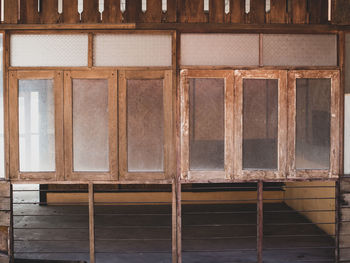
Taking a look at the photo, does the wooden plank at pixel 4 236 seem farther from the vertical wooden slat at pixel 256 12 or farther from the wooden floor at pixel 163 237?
the vertical wooden slat at pixel 256 12

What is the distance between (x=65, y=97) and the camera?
13.6 feet

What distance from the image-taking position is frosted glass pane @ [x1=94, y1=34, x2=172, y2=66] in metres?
4.15

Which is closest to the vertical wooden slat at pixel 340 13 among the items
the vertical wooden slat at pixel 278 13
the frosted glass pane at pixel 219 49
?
the vertical wooden slat at pixel 278 13

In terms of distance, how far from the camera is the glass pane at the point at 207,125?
4.20 m

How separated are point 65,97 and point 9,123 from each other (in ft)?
2.35

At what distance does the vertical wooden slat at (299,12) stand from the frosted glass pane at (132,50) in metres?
1.47

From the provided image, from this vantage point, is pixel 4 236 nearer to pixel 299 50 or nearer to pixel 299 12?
pixel 299 50

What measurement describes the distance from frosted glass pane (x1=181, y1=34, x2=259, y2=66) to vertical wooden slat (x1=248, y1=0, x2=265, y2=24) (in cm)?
17

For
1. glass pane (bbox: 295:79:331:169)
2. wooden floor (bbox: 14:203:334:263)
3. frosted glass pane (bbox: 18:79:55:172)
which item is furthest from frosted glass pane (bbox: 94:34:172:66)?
wooden floor (bbox: 14:203:334:263)

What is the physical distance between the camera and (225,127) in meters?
4.19

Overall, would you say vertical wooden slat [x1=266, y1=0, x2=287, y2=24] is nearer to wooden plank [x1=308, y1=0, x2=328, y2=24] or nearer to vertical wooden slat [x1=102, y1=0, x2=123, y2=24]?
wooden plank [x1=308, y1=0, x2=328, y2=24]

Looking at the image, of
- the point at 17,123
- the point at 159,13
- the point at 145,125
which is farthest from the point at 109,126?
the point at 159,13

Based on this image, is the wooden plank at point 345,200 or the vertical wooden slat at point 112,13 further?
the wooden plank at point 345,200

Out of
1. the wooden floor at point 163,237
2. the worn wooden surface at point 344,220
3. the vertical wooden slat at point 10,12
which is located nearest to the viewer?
the vertical wooden slat at point 10,12
